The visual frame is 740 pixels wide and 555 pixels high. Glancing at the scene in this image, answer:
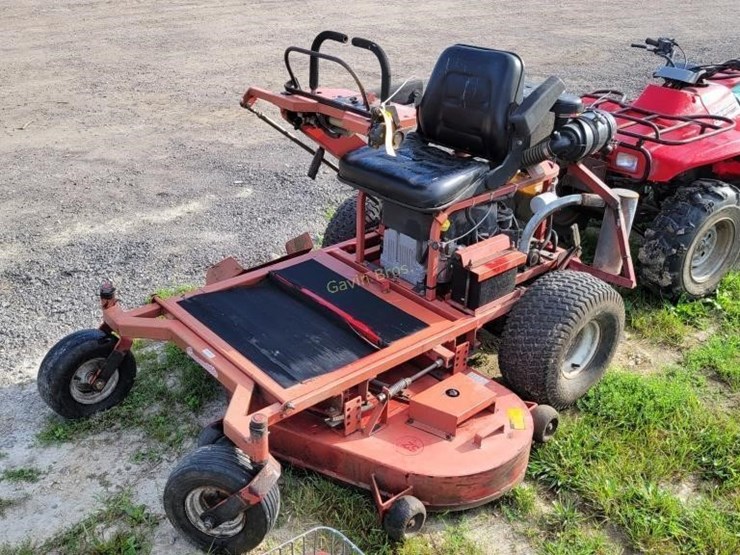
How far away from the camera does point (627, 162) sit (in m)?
4.61

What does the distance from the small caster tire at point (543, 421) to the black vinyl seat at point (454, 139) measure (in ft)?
3.42

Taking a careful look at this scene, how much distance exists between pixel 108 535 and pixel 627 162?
11.2 feet

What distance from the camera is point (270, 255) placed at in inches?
218

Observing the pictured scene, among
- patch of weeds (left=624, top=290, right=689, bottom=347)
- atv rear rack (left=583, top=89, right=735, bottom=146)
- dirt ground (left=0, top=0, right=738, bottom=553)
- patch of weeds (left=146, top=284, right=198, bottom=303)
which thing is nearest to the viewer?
dirt ground (left=0, top=0, right=738, bottom=553)

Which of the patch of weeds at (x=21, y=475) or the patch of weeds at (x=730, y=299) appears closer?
the patch of weeds at (x=21, y=475)

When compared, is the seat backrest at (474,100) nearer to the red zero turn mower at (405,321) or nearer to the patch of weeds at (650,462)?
the red zero turn mower at (405,321)

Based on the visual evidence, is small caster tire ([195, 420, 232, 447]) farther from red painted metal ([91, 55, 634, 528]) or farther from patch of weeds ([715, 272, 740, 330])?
patch of weeds ([715, 272, 740, 330])

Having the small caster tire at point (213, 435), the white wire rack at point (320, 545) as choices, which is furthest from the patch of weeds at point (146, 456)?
the white wire rack at point (320, 545)

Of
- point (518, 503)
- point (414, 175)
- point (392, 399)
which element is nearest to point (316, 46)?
point (414, 175)

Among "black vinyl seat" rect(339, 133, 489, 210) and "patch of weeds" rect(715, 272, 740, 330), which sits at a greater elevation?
"black vinyl seat" rect(339, 133, 489, 210)

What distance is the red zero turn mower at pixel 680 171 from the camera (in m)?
4.55

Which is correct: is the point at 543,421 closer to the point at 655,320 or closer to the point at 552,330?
the point at 552,330

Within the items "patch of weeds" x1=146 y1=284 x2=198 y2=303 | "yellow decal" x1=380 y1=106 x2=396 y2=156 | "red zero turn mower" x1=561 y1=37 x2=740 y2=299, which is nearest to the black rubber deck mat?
"yellow decal" x1=380 y1=106 x2=396 y2=156

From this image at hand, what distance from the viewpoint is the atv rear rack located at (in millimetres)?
4508
